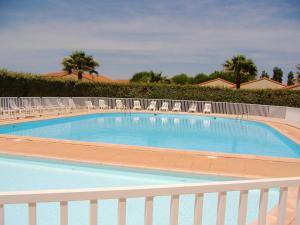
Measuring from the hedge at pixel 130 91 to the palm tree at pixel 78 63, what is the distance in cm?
1046

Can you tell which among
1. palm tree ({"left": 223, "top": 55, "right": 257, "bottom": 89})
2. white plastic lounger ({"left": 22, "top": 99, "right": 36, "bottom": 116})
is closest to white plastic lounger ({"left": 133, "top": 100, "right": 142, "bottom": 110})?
white plastic lounger ({"left": 22, "top": 99, "right": 36, "bottom": 116})

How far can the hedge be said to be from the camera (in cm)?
1897

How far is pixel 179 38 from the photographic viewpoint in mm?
27844

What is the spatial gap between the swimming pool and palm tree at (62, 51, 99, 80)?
16.3 meters

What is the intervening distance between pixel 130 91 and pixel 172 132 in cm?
996

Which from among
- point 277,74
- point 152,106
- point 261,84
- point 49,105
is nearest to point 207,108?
point 152,106

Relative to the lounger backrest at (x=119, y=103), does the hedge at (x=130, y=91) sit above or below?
above

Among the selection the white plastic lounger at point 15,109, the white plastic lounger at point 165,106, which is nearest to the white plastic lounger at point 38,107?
the white plastic lounger at point 15,109

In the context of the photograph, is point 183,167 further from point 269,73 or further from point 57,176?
point 269,73

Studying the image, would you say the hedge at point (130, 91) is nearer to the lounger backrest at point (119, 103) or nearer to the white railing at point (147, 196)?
the lounger backrest at point (119, 103)

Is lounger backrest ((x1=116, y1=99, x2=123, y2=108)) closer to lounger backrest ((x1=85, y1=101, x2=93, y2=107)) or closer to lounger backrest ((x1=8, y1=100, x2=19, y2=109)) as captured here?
lounger backrest ((x1=85, y1=101, x2=93, y2=107))

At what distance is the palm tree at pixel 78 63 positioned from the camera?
32719 mm

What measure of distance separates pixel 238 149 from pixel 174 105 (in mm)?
10902

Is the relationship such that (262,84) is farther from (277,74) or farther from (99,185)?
(277,74)
